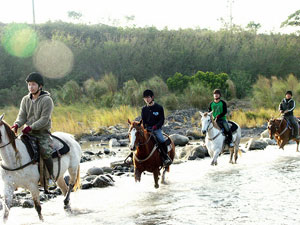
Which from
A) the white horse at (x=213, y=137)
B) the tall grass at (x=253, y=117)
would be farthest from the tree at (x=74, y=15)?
the white horse at (x=213, y=137)

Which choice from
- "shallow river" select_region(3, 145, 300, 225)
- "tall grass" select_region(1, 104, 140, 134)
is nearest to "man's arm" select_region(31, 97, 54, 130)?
"shallow river" select_region(3, 145, 300, 225)

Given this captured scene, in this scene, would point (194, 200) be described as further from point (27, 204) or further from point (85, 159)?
point (85, 159)

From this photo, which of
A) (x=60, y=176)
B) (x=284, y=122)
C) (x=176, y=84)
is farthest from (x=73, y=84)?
(x=60, y=176)

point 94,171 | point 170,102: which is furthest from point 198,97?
point 94,171

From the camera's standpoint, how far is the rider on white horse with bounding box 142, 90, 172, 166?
10.7 metres

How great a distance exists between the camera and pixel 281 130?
17219 mm

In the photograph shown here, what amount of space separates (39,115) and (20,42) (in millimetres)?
34290

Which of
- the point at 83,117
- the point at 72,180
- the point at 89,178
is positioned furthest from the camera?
the point at 83,117

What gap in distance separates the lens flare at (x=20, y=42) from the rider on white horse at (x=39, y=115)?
105 feet

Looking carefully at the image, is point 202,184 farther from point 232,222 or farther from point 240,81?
point 240,81

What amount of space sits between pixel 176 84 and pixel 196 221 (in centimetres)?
2523

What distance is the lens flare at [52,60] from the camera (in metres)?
37.7

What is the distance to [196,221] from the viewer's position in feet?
26.7

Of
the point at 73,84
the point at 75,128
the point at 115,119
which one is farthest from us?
the point at 73,84
